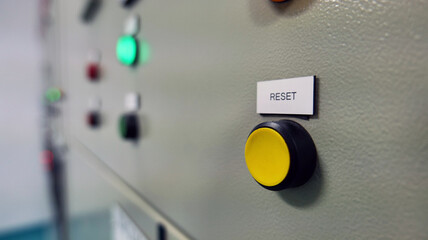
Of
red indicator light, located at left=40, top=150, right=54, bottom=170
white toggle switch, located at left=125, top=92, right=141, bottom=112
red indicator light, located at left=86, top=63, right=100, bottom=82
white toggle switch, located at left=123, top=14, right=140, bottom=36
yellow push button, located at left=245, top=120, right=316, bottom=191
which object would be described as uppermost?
white toggle switch, located at left=123, top=14, right=140, bottom=36

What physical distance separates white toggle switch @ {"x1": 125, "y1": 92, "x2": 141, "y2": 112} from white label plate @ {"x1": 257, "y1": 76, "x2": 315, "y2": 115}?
40cm

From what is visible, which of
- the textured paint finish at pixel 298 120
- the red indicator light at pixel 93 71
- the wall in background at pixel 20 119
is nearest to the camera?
the textured paint finish at pixel 298 120

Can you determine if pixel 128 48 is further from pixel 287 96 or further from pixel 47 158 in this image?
pixel 47 158

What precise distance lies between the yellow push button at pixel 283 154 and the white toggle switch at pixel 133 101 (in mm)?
421

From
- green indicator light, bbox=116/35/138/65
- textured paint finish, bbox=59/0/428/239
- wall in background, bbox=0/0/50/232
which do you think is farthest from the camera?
wall in background, bbox=0/0/50/232

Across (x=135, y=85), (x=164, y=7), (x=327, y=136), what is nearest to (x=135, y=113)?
(x=135, y=85)

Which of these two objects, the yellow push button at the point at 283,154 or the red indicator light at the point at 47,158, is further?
the red indicator light at the point at 47,158

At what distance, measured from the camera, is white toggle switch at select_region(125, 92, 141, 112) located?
63 cm

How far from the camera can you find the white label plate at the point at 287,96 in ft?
0.82

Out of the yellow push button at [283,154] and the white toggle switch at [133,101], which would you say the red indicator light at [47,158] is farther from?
the yellow push button at [283,154]

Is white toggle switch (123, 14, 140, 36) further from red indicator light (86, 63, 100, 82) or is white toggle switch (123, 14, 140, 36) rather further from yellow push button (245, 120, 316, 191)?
yellow push button (245, 120, 316, 191)

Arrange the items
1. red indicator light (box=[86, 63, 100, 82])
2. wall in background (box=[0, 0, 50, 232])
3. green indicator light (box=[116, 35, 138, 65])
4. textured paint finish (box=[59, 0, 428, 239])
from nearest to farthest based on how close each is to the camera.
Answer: textured paint finish (box=[59, 0, 428, 239])
green indicator light (box=[116, 35, 138, 65])
red indicator light (box=[86, 63, 100, 82])
wall in background (box=[0, 0, 50, 232])

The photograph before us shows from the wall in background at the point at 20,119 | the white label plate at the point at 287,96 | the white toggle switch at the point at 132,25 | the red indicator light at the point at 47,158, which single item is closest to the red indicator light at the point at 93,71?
the white toggle switch at the point at 132,25

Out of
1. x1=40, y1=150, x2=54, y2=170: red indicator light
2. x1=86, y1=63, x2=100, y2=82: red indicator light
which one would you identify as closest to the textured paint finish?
x1=86, y1=63, x2=100, y2=82: red indicator light
